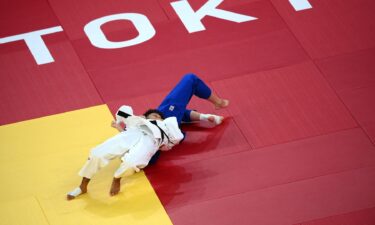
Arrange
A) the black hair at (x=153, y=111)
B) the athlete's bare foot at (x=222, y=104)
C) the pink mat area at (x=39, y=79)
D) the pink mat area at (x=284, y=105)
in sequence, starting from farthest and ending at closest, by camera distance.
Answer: the pink mat area at (x=39, y=79), the athlete's bare foot at (x=222, y=104), the pink mat area at (x=284, y=105), the black hair at (x=153, y=111)

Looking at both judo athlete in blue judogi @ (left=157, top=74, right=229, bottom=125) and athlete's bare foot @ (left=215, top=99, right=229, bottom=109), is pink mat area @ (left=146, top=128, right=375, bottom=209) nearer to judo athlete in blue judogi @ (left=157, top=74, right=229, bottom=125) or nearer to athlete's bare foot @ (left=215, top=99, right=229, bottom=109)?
judo athlete in blue judogi @ (left=157, top=74, right=229, bottom=125)

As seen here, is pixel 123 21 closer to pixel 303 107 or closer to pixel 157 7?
pixel 157 7

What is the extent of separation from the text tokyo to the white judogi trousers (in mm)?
1929


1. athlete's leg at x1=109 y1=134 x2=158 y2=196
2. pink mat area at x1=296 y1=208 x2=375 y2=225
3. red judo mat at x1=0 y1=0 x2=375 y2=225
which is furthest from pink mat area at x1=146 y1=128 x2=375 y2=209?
pink mat area at x1=296 y1=208 x2=375 y2=225

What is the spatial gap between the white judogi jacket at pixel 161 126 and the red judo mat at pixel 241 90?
0.32 m

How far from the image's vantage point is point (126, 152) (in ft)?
24.5

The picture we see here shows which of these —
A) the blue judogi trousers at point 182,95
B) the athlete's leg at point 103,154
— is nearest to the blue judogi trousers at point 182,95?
the blue judogi trousers at point 182,95

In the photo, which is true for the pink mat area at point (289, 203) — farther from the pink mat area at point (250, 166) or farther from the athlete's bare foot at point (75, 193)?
the athlete's bare foot at point (75, 193)

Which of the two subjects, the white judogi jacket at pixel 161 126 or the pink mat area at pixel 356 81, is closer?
the white judogi jacket at pixel 161 126

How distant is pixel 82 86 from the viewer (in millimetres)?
8664

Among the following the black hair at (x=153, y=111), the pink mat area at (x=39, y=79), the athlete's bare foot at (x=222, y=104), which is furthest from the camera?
the pink mat area at (x=39, y=79)

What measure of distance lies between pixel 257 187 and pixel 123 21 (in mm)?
3038

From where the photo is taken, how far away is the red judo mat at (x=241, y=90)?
24.4 feet

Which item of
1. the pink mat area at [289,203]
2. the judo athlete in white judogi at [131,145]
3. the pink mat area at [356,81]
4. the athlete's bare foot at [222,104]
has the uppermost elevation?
the judo athlete in white judogi at [131,145]
